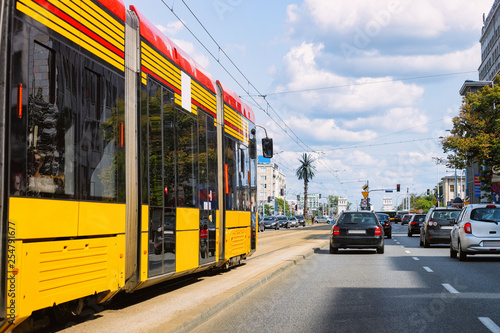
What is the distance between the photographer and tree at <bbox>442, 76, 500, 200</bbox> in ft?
144

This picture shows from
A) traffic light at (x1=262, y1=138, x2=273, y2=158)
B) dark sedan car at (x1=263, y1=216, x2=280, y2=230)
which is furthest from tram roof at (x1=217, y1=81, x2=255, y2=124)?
dark sedan car at (x1=263, y1=216, x2=280, y2=230)

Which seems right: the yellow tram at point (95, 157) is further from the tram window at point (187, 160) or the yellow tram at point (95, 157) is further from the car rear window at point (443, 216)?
the car rear window at point (443, 216)

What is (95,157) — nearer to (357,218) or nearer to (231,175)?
(231,175)

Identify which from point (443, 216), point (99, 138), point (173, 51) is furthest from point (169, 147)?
point (443, 216)

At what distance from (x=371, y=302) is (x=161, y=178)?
3689 mm

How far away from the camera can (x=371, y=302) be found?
34.2 feet

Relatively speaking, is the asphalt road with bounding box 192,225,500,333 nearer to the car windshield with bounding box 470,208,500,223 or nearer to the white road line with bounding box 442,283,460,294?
the white road line with bounding box 442,283,460,294

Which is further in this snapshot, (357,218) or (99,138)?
(357,218)

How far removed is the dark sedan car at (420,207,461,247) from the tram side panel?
21.5m

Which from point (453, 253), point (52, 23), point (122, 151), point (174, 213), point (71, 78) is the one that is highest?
point (52, 23)

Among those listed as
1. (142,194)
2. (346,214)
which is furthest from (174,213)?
(346,214)

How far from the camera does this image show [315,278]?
14.5 m

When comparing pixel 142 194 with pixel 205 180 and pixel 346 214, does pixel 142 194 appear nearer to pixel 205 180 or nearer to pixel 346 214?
pixel 205 180

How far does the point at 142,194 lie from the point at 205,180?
11.4 feet
